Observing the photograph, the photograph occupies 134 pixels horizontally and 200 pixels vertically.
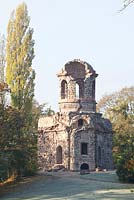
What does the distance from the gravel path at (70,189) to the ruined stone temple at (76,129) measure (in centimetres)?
699

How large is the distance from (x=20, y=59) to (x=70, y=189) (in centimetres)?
1570

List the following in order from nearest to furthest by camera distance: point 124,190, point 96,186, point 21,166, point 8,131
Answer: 1. point 124,190
2. point 96,186
3. point 8,131
4. point 21,166

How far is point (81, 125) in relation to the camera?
43062 millimetres

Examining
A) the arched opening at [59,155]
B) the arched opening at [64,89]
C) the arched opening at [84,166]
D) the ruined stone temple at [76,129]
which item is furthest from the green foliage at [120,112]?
the arched opening at [64,89]

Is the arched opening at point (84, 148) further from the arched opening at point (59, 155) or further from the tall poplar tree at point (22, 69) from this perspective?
the tall poplar tree at point (22, 69)

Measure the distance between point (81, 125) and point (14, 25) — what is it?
9591mm

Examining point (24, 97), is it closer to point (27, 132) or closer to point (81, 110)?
point (27, 132)

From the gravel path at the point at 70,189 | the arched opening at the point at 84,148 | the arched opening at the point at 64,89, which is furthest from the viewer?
the arched opening at the point at 64,89

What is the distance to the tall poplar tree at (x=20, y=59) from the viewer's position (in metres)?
39.2

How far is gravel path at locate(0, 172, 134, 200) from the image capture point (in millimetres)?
24138

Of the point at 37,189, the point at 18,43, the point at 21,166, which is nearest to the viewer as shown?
the point at 37,189

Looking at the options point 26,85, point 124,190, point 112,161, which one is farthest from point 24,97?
point 124,190

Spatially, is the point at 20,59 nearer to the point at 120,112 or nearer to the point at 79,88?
the point at 79,88

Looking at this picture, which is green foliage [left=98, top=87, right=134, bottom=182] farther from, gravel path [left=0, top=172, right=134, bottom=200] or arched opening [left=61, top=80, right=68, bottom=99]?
gravel path [left=0, top=172, right=134, bottom=200]
